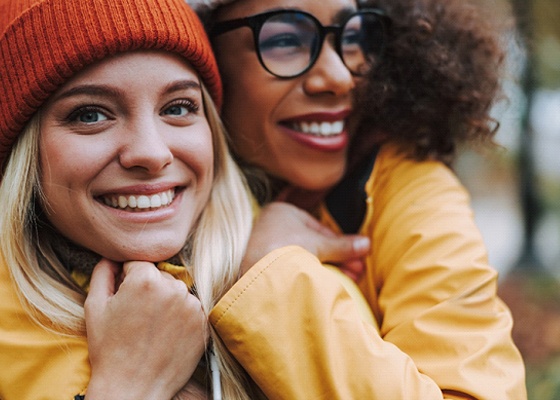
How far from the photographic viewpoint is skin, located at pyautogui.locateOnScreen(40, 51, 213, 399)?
2.02 meters

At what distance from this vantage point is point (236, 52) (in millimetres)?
2643

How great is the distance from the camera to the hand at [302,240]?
2287 mm

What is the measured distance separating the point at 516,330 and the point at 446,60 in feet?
11.4

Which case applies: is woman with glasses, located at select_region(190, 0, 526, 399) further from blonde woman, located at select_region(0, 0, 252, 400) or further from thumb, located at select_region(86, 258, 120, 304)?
thumb, located at select_region(86, 258, 120, 304)

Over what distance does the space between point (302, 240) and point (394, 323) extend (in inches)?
17.7

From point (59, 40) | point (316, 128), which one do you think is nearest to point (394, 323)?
point (316, 128)

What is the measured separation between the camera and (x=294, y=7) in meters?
2.54

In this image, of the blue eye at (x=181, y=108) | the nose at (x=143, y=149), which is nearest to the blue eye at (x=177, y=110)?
the blue eye at (x=181, y=108)

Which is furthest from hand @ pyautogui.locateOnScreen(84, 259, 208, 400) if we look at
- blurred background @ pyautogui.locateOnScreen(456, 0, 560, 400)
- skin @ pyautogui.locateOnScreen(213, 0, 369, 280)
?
blurred background @ pyautogui.locateOnScreen(456, 0, 560, 400)

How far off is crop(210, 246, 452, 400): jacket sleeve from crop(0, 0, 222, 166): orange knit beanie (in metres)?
0.85

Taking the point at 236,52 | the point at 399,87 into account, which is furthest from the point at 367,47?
the point at 236,52

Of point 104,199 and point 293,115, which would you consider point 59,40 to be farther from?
point 293,115

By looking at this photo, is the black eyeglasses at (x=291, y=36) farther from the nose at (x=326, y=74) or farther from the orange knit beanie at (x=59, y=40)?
the orange knit beanie at (x=59, y=40)

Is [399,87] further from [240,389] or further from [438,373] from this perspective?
[240,389]
